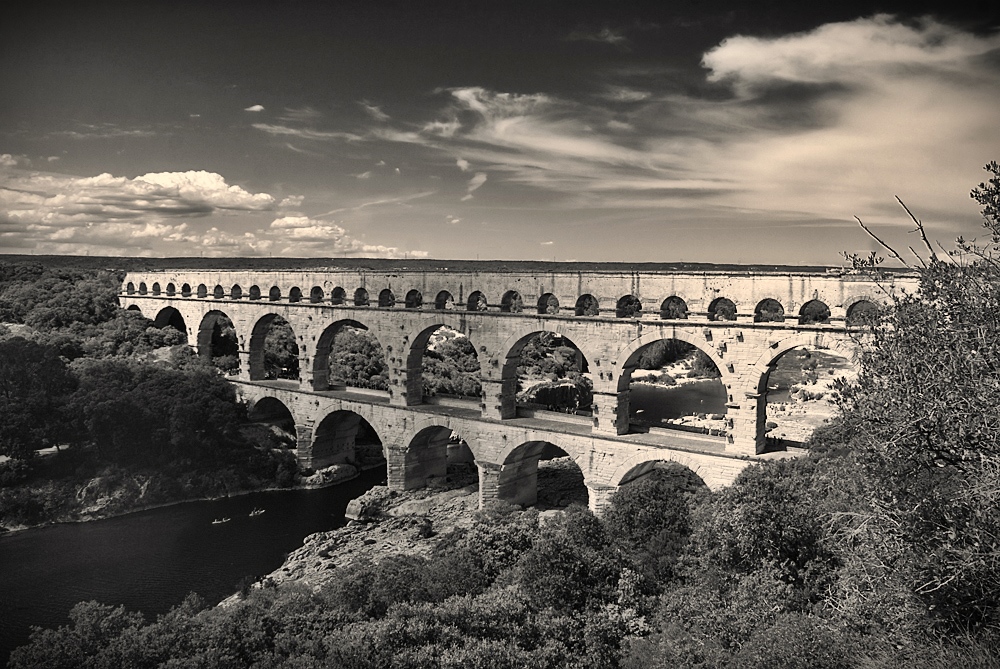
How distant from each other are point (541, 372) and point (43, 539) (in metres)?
32.8

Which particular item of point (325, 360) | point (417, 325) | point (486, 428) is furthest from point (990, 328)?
point (325, 360)

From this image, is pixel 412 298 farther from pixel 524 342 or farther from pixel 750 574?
pixel 750 574

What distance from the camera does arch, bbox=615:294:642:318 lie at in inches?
866

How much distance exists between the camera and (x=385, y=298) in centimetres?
2911

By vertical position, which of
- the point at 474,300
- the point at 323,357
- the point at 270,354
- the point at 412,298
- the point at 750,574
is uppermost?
the point at 412,298

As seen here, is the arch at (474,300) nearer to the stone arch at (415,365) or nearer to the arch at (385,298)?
the stone arch at (415,365)

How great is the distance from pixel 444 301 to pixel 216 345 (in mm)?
19980

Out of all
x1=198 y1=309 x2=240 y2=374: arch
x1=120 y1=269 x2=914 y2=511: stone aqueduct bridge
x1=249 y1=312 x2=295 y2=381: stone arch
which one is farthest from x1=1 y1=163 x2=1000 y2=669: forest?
x1=198 y1=309 x2=240 y2=374: arch

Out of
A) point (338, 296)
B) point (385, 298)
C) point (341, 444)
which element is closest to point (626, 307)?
point (385, 298)

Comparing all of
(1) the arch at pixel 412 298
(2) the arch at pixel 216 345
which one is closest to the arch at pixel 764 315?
(1) the arch at pixel 412 298

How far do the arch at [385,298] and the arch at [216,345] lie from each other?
10.9 metres

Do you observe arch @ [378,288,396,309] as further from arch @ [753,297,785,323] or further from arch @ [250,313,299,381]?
arch @ [753,297,785,323]

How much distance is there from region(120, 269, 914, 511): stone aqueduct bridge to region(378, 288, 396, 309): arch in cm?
5

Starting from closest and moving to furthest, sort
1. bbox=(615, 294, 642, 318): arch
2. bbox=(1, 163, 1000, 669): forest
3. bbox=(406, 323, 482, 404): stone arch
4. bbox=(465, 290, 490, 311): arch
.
Result: bbox=(1, 163, 1000, 669): forest < bbox=(615, 294, 642, 318): arch < bbox=(465, 290, 490, 311): arch < bbox=(406, 323, 482, 404): stone arch
